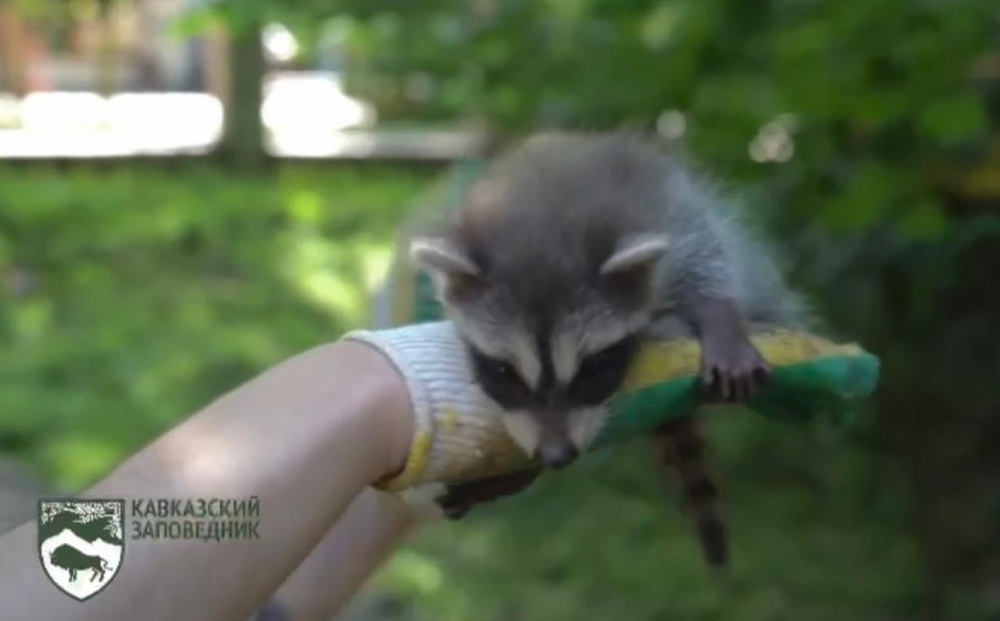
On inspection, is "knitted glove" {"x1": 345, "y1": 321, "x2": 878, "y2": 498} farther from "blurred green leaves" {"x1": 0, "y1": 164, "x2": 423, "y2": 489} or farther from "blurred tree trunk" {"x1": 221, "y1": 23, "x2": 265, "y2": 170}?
"blurred tree trunk" {"x1": 221, "y1": 23, "x2": 265, "y2": 170}

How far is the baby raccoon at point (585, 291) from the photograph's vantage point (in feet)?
6.07

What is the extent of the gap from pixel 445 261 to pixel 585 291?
0.20 metres

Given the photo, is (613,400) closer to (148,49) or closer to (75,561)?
(75,561)

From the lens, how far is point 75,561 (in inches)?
52.6

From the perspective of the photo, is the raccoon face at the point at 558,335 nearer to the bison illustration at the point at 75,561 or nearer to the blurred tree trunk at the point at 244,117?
the bison illustration at the point at 75,561

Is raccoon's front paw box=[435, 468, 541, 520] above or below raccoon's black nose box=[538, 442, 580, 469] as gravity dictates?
below

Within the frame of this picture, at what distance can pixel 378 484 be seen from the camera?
63.6 inches

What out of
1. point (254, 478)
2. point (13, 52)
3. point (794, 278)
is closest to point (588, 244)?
point (254, 478)

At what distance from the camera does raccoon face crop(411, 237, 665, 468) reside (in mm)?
1842

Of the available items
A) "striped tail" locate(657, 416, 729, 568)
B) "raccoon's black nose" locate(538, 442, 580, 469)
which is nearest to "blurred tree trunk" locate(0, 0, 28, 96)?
"striped tail" locate(657, 416, 729, 568)

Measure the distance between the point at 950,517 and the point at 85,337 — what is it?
10.7 feet

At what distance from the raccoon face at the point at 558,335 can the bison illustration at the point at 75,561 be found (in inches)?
23.6

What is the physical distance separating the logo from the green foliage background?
178 centimetres

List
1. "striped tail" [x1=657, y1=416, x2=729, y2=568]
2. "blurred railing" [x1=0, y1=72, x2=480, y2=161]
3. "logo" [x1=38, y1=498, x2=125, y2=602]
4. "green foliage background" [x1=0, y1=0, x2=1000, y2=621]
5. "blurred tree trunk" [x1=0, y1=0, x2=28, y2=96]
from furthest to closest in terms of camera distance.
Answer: "blurred railing" [x1=0, y1=72, x2=480, y2=161], "blurred tree trunk" [x1=0, y1=0, x2=28, y2=96], "green foliage background" [x1=0, y1=0, x2=1000, y2=621], "striped tail" [x1=657, y1=416, x2=729, y2=568], "logo" [x1=38, y1=498, x2=125, y2=602]
